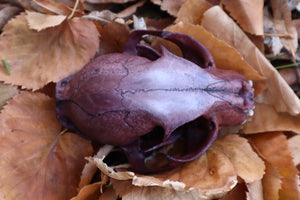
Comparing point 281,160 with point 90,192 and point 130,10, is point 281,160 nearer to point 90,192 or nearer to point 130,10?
point 90,192

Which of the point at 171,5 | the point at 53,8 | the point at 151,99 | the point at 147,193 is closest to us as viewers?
the point at 151,99

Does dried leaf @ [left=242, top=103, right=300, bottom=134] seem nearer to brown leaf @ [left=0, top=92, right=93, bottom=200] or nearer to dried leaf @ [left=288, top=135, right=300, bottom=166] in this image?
dried leaf @ [left=288, top=135, right=300, bottom=166]

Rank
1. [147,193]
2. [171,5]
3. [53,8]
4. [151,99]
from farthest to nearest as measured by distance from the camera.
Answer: [171,5]
[53,8]
[147,193]
[151,99]

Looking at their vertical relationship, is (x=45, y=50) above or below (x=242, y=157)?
above

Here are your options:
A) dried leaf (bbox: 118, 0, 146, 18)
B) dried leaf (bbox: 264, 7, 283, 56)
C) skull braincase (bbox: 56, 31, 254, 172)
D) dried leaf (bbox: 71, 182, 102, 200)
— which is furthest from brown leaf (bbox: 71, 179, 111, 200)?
dried leaf (bbox: 264, 7, 283, 56)

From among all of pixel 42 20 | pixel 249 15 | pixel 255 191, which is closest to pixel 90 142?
pixel 42 20

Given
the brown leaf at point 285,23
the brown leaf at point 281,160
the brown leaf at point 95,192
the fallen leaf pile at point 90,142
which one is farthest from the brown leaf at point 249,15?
the brown leaf at point 95,192
